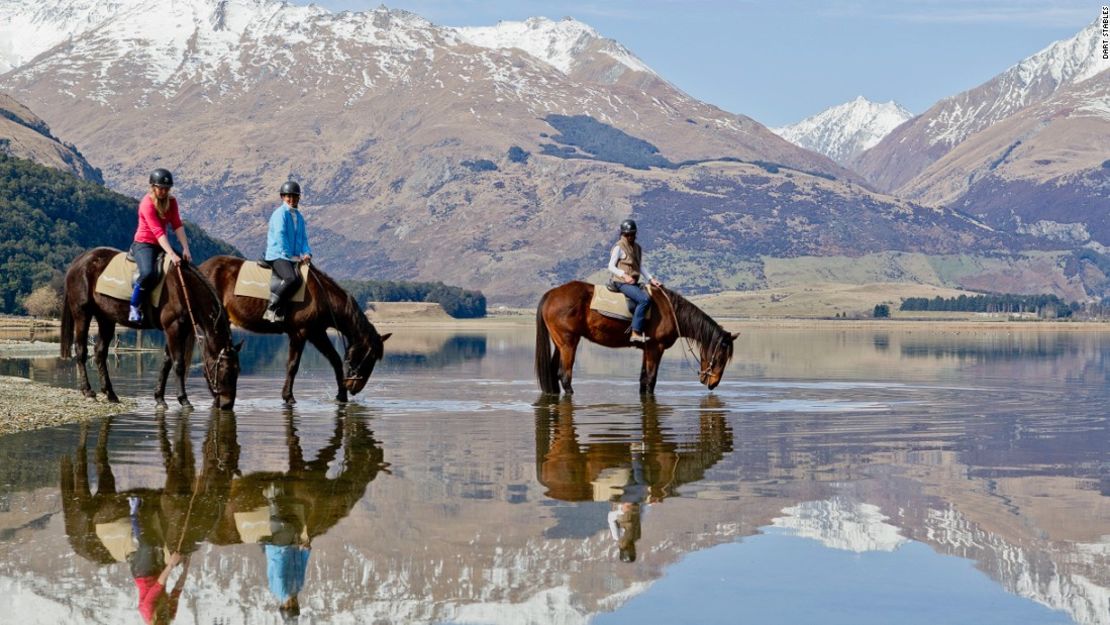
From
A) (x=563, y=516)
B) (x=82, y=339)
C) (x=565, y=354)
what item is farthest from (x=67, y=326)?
(x=563, y=516)

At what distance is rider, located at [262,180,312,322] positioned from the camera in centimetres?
2669

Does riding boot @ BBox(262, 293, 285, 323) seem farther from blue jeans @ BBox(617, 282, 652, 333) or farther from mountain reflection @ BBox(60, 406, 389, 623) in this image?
blue jeans @ BBox(617, 282, 652, 333)

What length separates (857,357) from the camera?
213 feet

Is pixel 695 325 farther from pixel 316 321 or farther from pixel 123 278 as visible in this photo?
pixel 123 278

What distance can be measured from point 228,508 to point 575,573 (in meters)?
4.25

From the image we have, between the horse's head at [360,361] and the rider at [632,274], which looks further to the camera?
the rider at [632,274]

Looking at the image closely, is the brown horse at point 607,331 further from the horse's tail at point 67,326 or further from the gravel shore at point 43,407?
the horse's tail at point 67,326

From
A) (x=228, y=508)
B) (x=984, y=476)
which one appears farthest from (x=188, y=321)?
(x=984, y=476)

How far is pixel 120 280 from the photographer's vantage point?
2477 centimetres

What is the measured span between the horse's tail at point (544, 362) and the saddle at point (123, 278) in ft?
30.1

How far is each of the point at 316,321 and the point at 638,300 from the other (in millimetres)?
6825

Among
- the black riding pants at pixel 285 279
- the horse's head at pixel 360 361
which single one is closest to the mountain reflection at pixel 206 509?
the black riding pants at pixel 285 279

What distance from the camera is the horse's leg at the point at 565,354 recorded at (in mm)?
31188

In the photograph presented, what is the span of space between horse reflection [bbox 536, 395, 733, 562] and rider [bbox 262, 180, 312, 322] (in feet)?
16.8
